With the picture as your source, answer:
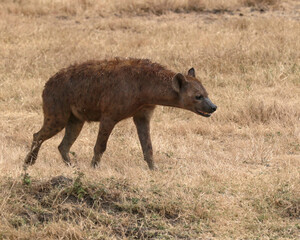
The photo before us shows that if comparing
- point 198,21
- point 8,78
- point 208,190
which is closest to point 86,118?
point 208,190

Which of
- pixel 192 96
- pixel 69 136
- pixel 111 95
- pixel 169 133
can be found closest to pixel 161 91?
pixel 192 96

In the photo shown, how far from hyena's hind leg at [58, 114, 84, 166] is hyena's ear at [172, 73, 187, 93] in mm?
1406

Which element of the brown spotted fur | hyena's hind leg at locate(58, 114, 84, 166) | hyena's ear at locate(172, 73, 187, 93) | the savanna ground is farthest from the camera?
hyena's hind leg at locate(58, 114, 84, 166)

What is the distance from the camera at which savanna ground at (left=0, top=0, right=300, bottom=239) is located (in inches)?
226

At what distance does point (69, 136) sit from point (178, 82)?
1.63 m

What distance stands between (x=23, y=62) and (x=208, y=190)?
711cm

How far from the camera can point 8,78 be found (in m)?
11.8

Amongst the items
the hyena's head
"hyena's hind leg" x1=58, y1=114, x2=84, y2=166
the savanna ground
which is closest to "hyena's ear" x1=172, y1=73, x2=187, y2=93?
the hyena's head

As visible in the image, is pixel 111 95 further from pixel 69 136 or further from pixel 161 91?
pixel 69 136

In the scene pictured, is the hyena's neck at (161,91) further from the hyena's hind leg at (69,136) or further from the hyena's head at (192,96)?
the hyena's hind leg at (69,136)

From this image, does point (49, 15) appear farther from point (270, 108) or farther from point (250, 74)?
point (270, 108)

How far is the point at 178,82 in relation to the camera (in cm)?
726

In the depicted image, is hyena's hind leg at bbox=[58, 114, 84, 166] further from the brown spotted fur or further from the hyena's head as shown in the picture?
the hyena's head

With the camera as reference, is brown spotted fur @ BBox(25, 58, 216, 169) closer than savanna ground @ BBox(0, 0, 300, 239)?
No
